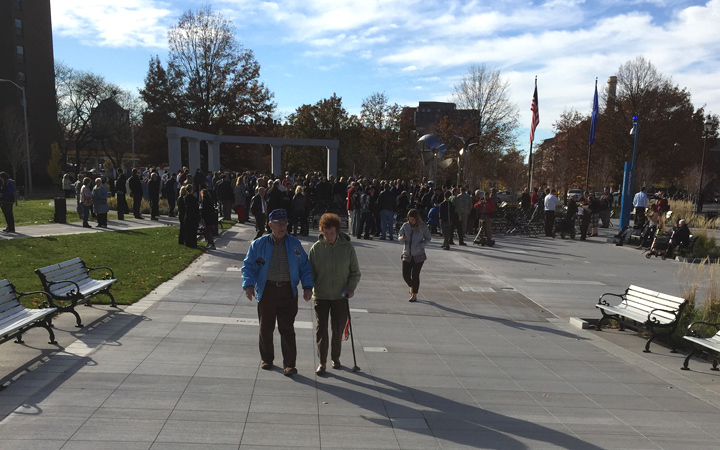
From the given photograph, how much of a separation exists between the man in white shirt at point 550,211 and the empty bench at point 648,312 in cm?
1337

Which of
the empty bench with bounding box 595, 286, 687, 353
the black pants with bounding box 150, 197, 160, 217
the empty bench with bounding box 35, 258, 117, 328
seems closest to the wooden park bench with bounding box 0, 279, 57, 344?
the empty bench with bounding box 35, 258, 117, 328

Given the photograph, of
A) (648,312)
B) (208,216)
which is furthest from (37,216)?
(648,312)

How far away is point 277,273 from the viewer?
18.3 feet

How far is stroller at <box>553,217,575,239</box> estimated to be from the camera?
22328 mm

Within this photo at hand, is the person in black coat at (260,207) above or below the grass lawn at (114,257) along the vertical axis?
above

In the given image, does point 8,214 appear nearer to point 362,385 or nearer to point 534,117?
point 362,385

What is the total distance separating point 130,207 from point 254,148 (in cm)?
3037

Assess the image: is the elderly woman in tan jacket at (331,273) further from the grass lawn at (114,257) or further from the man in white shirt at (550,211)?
the man in white shirt at (550,211)

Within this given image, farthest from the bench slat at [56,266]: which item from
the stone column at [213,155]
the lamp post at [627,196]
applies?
the stone column at [213,155]

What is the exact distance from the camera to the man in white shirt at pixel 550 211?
22.0m

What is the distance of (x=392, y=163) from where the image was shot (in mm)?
49219

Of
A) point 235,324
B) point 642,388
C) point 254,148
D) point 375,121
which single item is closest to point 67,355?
point 235,324

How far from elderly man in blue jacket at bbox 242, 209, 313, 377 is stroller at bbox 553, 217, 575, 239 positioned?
19034 mm

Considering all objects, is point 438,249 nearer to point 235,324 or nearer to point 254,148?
point 235,324
